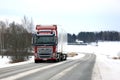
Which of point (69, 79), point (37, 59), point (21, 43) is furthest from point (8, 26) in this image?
point (69, 79)

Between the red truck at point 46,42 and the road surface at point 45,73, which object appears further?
the red truck at point 46,42

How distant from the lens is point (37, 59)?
42.7m

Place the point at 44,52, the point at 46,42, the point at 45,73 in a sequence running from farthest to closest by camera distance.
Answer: the point at 44,52, the point at 46,42, the point at 45,73

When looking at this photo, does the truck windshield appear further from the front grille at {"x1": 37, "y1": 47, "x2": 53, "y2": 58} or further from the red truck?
the front grille at {"x1": 37, "y1": 47, "x2": 53, "y2": 58}

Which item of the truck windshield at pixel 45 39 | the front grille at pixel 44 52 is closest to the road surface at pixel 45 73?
the truck windshield at pixel 45 39

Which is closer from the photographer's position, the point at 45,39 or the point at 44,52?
the point at 45,39

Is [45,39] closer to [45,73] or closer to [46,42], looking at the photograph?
[46,42]

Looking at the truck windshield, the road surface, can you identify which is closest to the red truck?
the truck windshield

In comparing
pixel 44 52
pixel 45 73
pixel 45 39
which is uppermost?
pixel 45 39

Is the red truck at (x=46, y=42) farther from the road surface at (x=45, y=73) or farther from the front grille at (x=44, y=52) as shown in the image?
the road surface at (x=45, y=73)

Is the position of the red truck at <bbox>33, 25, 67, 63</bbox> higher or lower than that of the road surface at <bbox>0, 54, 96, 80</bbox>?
higher

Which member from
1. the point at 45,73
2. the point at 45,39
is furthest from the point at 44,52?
the point at 45,73

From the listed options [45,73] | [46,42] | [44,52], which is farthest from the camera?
[44,52]

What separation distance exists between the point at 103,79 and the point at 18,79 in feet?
15.1
